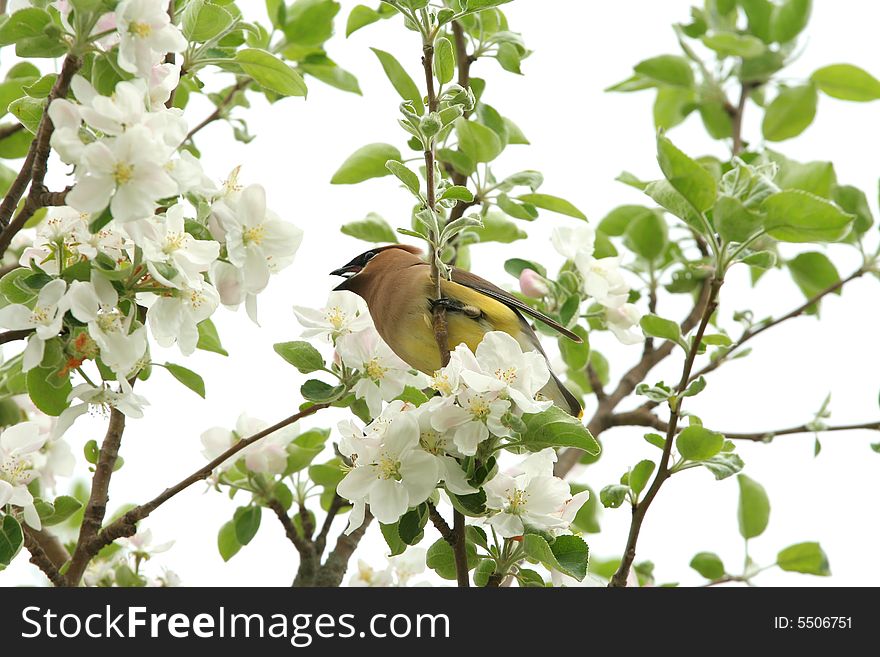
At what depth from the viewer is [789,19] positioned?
329 centimetres

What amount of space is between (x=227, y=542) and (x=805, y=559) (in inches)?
57.8

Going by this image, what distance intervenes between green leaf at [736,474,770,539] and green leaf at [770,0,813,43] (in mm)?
1522

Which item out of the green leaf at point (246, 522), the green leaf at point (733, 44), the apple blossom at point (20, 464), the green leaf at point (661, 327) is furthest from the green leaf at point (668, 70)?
the apple blossom at point (20, 464)

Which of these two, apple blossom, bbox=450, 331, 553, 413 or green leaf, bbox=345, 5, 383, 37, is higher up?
green leaf, bbox=345, 5, 383, 37

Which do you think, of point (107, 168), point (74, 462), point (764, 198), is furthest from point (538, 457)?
point (74, 462)

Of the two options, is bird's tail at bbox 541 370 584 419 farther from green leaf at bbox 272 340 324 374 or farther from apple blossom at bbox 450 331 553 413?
apple blossom at bbox 450 331 553 413

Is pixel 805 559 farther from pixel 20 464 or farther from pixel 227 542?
pixel 20 464

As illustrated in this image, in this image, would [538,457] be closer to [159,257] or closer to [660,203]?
[660,203]

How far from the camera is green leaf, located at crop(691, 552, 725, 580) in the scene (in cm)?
259

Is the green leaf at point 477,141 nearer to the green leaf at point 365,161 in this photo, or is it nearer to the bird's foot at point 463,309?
the green leaf at point 365,161

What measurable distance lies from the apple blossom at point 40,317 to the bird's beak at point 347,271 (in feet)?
4.36

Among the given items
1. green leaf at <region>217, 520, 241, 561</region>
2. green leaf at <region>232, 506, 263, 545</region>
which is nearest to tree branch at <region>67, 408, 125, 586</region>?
green leaf at <region>232, 506, 263, 545</region>
